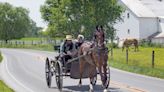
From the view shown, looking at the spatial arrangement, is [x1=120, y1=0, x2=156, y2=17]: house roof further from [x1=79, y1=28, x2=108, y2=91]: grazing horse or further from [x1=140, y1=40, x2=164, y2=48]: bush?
[x1=79, y1=28, x2=108, y2=91]: grazing horse

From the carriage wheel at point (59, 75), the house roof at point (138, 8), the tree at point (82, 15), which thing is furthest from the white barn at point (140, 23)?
the carriage wheel at point (59, 75)

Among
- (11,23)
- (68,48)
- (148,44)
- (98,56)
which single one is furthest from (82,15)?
(98,56)

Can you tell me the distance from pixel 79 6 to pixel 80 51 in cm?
6520

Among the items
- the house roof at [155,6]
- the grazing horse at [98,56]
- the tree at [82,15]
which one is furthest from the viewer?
the house roof at [155,6]

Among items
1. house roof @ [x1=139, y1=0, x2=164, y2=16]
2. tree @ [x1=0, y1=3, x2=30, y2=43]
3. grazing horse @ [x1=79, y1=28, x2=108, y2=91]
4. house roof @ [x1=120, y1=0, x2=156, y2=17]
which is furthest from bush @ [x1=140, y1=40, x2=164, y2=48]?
grazing horse @ [x1=79, y1=28, x2=108, y2=91]

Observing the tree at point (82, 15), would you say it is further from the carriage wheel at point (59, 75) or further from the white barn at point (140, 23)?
the carriage wheel at point (59, 75)

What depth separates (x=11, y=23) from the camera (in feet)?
461

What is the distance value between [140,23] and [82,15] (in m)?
17.7

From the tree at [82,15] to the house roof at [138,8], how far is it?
33.6ft

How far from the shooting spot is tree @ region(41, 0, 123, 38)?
8069 centimetres

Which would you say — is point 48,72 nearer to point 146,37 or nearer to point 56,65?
point 56,65

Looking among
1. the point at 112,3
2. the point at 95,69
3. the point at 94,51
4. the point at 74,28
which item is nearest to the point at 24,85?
the point at 95,69

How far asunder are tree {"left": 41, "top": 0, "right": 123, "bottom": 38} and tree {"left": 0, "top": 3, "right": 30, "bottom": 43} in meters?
48.6

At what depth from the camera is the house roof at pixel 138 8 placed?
99.2 meters
